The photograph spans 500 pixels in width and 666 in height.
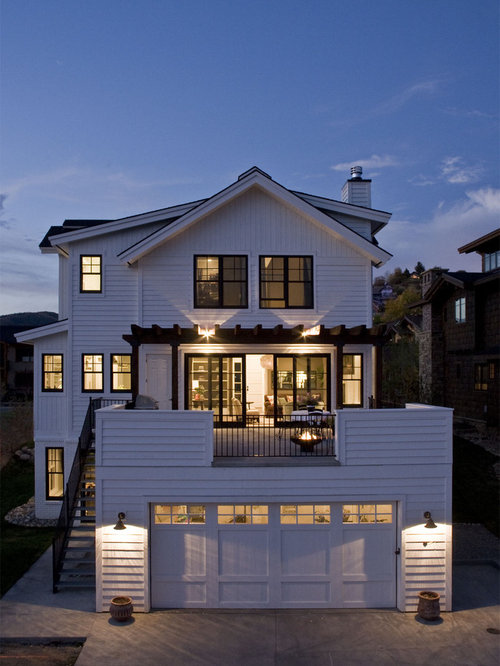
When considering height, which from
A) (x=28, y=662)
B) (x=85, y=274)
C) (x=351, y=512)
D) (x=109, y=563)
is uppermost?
(x=85, y=274)

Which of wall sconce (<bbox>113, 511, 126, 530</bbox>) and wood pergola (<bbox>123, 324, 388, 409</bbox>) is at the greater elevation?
wood pergola (<bbox>123, 324, 388, 409</bbox>)

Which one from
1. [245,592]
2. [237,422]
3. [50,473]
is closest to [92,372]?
[50,473]

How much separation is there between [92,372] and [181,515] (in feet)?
21.9

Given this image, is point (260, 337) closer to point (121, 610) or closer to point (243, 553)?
point (243, 553)

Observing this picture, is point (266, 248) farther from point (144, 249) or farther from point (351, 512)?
point (351, 512)

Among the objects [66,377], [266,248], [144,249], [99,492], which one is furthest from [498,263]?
[99,492]

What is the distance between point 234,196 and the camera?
14977mm

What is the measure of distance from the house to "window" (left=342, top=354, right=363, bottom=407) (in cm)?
3

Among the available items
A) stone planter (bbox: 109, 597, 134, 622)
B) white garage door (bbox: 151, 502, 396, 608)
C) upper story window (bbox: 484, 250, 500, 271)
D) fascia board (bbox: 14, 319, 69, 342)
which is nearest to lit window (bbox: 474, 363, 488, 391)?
upper story window (bbox: 484, 250, 500, 271)

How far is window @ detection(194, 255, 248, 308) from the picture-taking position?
15.6 metres

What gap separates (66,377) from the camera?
54.7ft

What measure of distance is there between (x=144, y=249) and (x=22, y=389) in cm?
3899

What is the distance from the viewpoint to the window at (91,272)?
53.4ft

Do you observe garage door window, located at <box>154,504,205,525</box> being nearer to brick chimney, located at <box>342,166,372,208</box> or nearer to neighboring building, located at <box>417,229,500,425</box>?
brick chimney, located at <box>342,166,372,208</box>
